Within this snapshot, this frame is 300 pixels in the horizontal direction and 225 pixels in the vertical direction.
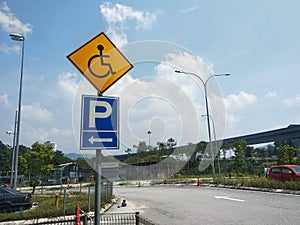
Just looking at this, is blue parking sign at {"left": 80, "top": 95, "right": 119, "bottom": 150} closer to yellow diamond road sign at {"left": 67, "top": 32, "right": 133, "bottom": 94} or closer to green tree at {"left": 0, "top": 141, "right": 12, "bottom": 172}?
yellow diamond road sign at {"left": 67, "top": 32, "right": 133, "bottom": 94}

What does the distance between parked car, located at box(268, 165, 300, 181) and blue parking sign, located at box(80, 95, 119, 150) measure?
55.8 ft

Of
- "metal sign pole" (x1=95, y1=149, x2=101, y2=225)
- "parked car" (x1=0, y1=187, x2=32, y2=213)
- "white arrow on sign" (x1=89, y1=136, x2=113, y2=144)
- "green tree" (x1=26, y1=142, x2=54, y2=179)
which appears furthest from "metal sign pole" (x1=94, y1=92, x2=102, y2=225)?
"green tree" (x1=26, y1=142, x2=54, y2=179)

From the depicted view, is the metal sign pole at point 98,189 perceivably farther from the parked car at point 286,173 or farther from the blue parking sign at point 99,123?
the parked car at point 286,173

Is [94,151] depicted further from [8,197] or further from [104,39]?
[8,197]

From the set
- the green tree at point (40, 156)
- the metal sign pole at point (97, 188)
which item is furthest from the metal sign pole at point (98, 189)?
the green tree at point (40, 156)

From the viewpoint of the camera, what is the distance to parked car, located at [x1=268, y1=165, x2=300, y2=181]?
17.7 meters

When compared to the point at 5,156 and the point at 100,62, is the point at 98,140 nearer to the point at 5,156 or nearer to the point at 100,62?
the point at 100,62

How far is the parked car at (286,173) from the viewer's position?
57.9ft

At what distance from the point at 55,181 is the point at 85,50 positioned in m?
41.7

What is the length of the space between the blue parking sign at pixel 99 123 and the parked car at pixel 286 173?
1702 cm

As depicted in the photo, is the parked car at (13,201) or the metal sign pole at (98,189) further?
the parked car at (13,201)

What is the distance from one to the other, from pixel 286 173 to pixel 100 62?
58.6ft

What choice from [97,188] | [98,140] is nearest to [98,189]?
[97,188]

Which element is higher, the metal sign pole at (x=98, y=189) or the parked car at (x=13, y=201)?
the metal sign pole at (x=98, y=189)
